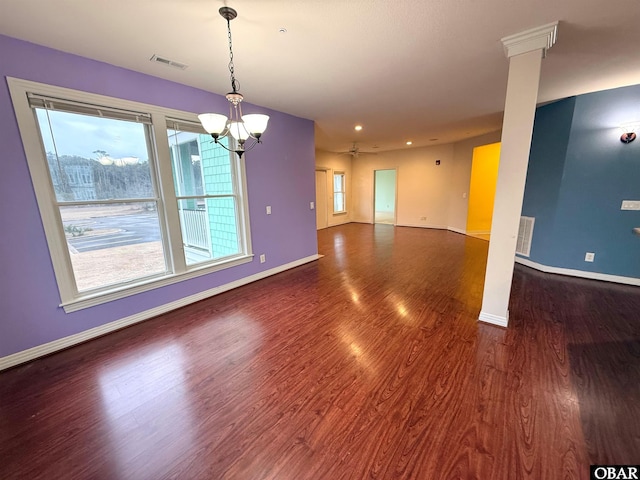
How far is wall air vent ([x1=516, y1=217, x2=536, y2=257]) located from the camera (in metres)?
4.29

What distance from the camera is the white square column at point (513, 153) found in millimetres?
2068

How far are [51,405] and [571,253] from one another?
6.02 metres

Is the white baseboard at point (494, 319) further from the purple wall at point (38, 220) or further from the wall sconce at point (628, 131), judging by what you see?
the purple wall at point (38, 220)

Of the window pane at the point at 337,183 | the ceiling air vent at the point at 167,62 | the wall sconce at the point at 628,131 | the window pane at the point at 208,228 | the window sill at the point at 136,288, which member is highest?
the ceiling air vent at the point at 167,62

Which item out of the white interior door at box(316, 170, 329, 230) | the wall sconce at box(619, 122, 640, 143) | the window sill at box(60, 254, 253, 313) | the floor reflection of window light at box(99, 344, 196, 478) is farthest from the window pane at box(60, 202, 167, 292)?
the wall sconce at box(619, 122, 640, 143)

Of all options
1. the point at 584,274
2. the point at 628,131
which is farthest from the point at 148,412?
the point at 628,131

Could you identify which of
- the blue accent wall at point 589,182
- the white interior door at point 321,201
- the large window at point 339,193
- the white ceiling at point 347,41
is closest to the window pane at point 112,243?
the white ceiling at point 347,41

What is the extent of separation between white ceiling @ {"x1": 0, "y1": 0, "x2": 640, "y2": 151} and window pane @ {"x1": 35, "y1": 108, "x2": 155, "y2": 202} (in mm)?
560

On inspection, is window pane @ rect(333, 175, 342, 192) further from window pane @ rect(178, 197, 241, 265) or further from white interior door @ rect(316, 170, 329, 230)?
window pane @ rect(178, 197, 241, 265)

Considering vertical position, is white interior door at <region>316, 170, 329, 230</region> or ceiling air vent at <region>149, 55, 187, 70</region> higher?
ceiling air vent at <region>149, 55, 187, 70</region>

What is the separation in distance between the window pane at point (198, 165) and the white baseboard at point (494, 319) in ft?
11.3

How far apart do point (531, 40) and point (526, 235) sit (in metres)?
3.34

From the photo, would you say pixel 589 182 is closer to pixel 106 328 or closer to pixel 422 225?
pixel 422 225

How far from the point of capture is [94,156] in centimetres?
247
